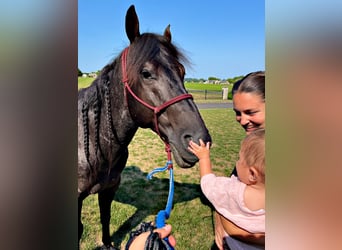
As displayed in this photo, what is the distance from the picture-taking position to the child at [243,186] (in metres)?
1.26

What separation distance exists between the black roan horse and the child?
124mm

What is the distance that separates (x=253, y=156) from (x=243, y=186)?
0.49 ft

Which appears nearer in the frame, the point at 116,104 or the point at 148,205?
the point at 116,104

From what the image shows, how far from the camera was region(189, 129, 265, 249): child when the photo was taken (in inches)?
49.8

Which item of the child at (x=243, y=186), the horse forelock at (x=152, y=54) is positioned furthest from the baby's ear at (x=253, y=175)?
the horse forelock at (x=152, y=54)

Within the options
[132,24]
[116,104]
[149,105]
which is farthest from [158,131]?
[132,24]

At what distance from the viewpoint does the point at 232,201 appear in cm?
132

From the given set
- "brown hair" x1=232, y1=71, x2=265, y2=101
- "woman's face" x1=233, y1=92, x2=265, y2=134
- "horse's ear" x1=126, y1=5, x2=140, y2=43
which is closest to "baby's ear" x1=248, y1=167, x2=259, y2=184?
"woman's face" x1=233, y1=92, x2=265, y2=134

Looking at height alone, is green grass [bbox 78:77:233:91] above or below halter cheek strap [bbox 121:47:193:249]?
above

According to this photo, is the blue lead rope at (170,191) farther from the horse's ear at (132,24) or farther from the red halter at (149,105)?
the horse's ear at (132,24)

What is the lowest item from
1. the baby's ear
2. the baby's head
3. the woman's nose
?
the baby's ear

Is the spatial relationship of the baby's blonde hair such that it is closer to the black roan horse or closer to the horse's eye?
the black roan horse

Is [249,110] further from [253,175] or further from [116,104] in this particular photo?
[116,104]
